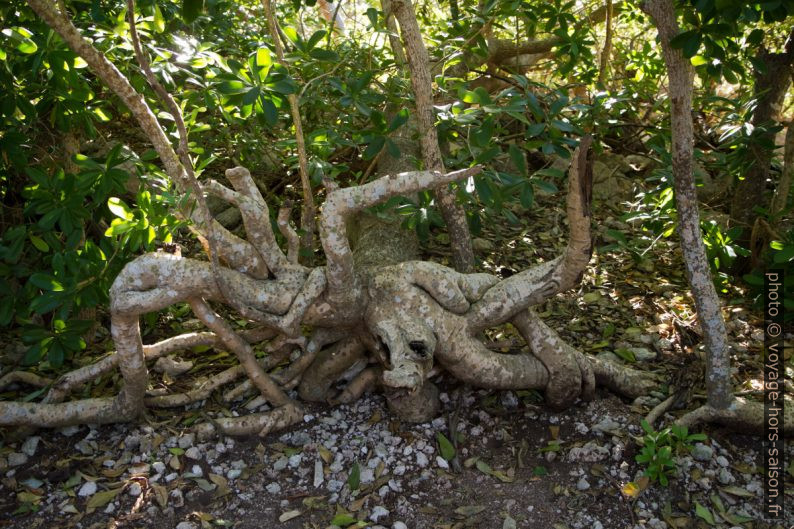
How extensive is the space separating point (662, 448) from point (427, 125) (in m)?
1.56

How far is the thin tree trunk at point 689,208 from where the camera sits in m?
2.29

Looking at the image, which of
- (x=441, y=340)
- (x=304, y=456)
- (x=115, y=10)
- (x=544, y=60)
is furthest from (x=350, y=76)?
(x=544, y=60)

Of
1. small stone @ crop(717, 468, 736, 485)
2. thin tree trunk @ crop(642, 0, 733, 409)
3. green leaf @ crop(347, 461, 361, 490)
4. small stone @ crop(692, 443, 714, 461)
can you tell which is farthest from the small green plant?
green leaf @ crop(347, 461, 361, 490)

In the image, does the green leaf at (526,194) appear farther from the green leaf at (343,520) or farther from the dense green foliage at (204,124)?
the green leaf at (343,520)

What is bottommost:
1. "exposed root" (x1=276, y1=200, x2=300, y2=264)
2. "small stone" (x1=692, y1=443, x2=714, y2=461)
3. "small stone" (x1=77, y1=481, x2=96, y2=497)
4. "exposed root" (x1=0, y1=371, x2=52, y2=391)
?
"small stone" (x1=692, y1=443, x2=714, y2=461)

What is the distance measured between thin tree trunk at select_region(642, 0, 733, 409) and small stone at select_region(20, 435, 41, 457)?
8.59 ft

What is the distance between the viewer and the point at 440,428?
2.69 meters

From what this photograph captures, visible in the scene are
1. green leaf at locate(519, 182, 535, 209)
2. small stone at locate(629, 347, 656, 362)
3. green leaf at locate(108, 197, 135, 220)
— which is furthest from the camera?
small stone at locate(629, 347, 656, 362)

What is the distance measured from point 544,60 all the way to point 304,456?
13.5ft

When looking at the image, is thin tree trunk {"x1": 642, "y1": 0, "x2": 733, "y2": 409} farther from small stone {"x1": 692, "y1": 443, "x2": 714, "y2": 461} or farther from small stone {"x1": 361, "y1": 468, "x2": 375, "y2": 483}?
small stone {"x1": 361, "y1": 468, "x2": 375, "y2": 483}

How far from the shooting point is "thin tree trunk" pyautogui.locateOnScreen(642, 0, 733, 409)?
229 centimetres

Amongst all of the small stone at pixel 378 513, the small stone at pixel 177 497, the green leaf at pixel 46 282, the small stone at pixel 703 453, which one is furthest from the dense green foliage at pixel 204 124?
the small stone at pixel 378 513

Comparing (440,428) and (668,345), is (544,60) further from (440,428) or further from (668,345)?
(440,428)

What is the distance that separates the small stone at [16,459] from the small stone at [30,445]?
0.07ft
